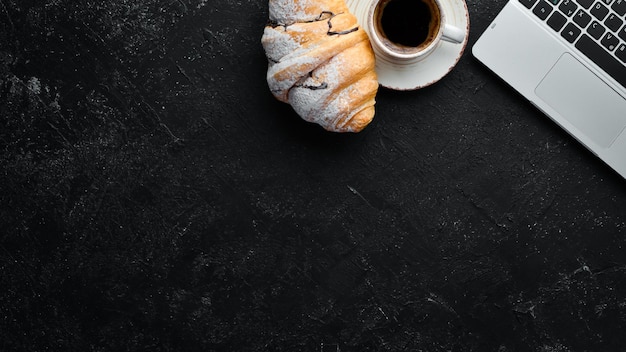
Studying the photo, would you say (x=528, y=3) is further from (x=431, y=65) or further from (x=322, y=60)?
(x=322, y=60)

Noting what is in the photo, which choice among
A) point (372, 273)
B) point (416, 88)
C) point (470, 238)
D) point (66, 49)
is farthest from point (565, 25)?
point (66, 49)

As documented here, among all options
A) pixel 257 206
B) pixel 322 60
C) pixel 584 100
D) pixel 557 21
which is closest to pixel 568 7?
pixel 557 21

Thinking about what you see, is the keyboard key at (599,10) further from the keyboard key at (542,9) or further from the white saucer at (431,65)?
the white saucer at (431,65)

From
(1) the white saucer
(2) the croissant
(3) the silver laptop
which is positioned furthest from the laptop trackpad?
(2) the croissant

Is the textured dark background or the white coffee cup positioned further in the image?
the textured dark background

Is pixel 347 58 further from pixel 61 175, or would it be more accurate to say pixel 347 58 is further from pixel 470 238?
pixel 61 175

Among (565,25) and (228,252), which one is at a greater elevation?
(565,25)

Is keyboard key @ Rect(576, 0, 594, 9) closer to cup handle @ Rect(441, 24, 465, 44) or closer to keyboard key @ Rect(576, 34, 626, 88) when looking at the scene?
keyboard key @ Rect(576, 34, 626, 88)

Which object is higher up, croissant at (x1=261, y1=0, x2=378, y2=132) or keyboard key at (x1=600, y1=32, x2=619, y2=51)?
croissant at (x1=261, y1=0, x2=378, y2=132)

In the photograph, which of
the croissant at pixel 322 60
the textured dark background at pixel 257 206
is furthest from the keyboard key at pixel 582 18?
→ the croissant at pixel 322 60
